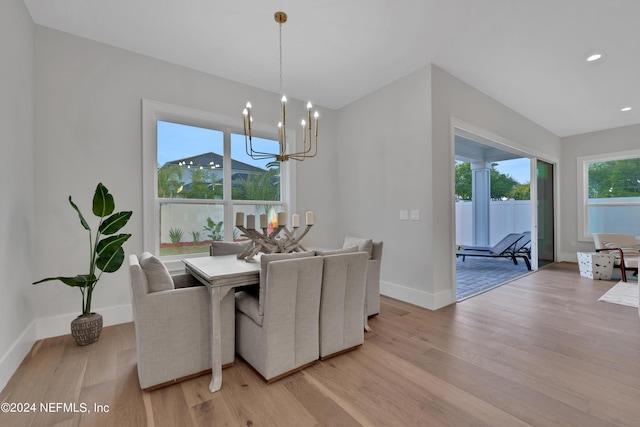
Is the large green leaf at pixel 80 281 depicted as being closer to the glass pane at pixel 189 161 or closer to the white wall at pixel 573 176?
the glass pane at pixel 189 161

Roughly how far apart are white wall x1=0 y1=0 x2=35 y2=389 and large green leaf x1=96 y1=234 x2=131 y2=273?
52cm

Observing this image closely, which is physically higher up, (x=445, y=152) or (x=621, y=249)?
(x=445, y=152)

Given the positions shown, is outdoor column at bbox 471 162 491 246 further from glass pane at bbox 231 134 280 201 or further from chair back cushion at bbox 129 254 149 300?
chair back cushion at bbox 129 254 149 300

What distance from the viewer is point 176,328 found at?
1924 mm

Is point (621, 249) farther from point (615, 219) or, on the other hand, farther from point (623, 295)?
point (615, 219)

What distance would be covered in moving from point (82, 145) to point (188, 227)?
4.39 feet

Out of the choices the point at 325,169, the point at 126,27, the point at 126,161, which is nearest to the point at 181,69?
the point at 126,27

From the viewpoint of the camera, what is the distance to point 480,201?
26.8 ft

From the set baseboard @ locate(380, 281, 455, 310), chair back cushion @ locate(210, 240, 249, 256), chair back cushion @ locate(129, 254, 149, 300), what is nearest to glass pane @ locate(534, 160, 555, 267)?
baseboard @ locate(380, 281, 455, 310)

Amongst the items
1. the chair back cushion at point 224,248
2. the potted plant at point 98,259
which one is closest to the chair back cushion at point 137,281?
the potted plant at point 98,259

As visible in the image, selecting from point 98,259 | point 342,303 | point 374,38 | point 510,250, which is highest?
point 374,38

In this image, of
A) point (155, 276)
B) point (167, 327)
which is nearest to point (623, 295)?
point (167, 327)

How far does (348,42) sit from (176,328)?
10.3ft

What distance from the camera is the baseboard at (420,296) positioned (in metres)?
3.38
